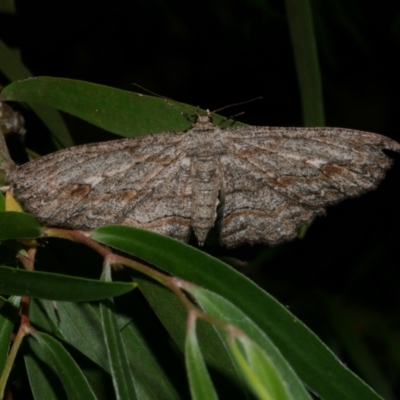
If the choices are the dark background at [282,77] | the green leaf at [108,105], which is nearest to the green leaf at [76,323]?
the green leaf at [108,105]

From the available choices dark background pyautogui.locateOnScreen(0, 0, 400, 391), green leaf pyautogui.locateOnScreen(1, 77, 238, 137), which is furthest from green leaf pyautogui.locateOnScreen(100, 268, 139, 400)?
dark background pyautogui.locateOnScreen(0, 0, 400, 391)

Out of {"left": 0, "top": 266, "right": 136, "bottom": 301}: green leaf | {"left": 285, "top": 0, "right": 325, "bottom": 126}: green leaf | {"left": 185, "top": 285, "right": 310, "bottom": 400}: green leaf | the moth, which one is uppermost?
{"left": 285, "top": 0, "right": 325, "bottom": 126}: green leaf

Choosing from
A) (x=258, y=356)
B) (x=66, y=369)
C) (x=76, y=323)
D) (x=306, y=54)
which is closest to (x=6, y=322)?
(x=66, y=369)

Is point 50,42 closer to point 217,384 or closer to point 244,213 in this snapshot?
point 244,213

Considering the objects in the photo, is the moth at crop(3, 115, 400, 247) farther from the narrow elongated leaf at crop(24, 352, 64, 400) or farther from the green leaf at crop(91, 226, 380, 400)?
the green leaf at crop(91, 226, 380, 400)

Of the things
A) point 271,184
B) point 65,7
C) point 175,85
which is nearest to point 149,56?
point 175,85
